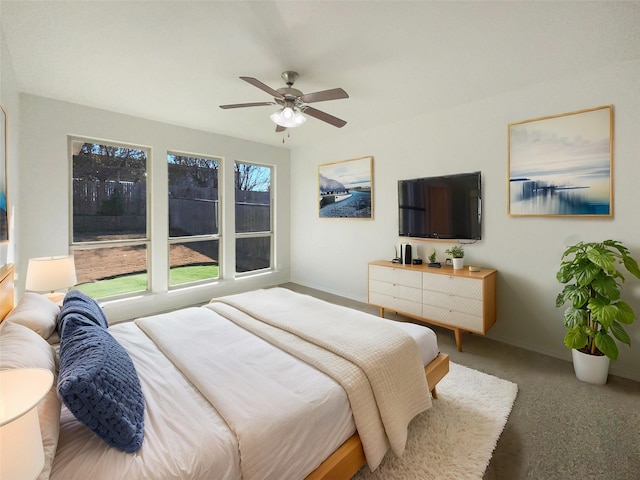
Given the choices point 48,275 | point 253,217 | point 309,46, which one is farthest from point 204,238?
point 309,46

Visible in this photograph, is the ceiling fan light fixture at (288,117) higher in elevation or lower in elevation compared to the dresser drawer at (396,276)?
higher

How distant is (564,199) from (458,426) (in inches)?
89.8

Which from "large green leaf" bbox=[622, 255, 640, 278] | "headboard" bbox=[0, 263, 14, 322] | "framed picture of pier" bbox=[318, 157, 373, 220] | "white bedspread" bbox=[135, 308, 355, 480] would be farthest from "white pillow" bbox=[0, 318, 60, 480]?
"framed picture of pier" bbox=[318, 157, 373, 220]

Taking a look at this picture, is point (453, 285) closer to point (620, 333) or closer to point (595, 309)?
point (595, 309)

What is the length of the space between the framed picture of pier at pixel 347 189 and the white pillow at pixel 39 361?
3.79 metres

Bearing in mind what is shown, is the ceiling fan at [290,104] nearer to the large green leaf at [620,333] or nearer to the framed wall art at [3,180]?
the framed wall art at [3,180]

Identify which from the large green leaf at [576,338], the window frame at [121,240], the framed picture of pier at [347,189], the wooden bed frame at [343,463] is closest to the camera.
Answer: the wooden bed frame at [343,463]

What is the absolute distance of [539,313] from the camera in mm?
2984

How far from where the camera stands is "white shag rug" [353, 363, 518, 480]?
1.60 metres

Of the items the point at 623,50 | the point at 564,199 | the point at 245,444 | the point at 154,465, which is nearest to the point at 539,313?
the point at 564,199

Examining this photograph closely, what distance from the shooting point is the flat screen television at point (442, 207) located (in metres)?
3.37

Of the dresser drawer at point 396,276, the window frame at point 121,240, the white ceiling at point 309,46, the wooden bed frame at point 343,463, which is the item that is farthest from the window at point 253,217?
the wooden bed frame at point 343,463

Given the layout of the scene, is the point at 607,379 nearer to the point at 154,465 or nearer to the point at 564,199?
the point at 564,199

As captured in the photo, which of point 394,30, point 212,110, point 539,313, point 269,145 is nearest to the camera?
point 394,30
